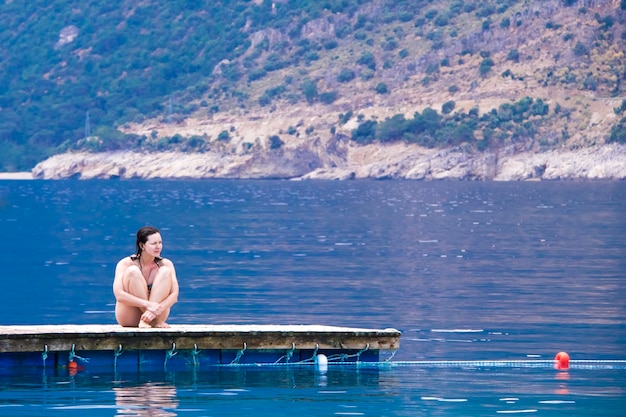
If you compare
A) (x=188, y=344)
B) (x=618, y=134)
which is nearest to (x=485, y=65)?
(x=618, y=134)

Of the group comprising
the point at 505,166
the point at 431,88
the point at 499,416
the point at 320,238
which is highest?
the point at 431,88

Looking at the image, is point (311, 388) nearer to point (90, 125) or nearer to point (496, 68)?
point (496, 68)

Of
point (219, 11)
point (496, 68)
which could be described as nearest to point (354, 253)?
point (496, 68)

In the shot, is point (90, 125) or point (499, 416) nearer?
point (499, 416)

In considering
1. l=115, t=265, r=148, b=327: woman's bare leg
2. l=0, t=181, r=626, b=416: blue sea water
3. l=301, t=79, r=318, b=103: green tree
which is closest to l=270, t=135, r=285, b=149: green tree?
l=301, t=79, r=318, b=103: green tree

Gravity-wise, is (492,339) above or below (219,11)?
below

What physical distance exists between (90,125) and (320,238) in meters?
135

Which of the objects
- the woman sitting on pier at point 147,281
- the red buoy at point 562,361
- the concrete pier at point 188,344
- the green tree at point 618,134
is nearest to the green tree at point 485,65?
the green tree at point 618,134

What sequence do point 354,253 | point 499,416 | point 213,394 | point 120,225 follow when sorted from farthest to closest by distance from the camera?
1. point 120,225
2. point 354,253
3. point 213,394
4. point 499,416

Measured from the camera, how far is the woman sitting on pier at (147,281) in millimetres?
18094

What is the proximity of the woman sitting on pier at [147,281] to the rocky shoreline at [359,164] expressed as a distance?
12356 cm

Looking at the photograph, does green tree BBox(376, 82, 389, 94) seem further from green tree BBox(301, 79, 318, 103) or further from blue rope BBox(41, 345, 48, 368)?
blue rope BBox(41, 345, 48, 368)

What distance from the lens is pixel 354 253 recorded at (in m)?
43.6

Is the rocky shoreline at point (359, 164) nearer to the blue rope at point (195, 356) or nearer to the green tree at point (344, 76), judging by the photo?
the green tree at point (344, 76)
